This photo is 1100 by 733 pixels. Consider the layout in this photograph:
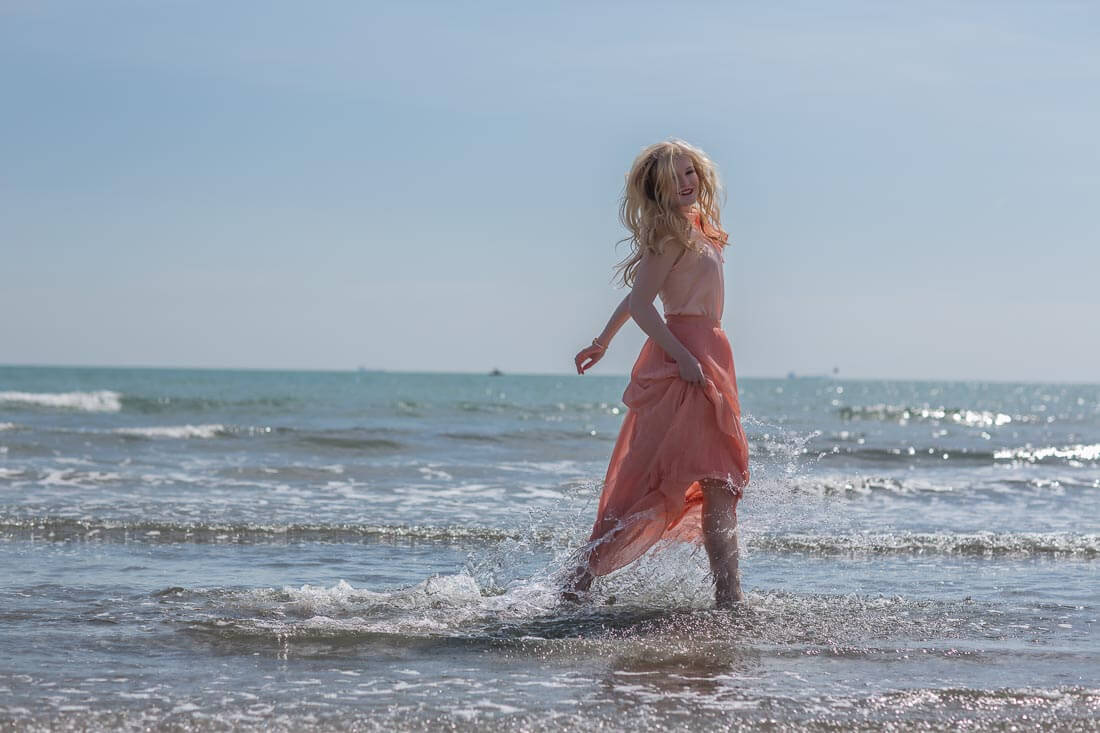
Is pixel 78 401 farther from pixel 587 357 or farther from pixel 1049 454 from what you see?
pixel 587 357

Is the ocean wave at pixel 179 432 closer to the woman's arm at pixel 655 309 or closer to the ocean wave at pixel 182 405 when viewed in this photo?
the ocean wave at pixel 182 405

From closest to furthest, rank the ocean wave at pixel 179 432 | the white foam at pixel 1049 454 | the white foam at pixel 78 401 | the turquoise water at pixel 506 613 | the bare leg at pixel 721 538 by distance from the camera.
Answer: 1. the turquoise water at pixel 506 613
2. the bare leg at pixel 721 538
3. the ocean wave at pixel 179 432
4. the white foam at pixel 1049 454
5. the white foam at pixel 78 401

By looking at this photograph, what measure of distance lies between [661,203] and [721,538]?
1.50m

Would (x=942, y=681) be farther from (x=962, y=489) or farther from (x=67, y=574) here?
(x=962, y=489)

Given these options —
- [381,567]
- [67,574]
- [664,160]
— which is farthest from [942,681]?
[67,574]

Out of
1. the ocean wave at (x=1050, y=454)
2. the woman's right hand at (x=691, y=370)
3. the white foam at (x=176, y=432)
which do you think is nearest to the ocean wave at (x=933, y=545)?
the woman's right hand at (x=691, y=370)

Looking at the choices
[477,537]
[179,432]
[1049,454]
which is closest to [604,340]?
[477,537]

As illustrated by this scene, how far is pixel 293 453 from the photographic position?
16.9 metres

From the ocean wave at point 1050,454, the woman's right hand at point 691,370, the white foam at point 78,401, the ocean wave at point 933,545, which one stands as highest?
the woman's right hand at point 691,370

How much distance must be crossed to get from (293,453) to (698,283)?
12.6 meters

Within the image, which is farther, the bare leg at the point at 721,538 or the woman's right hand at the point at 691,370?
the bare leg at the point at 721,538

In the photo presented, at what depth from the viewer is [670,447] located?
5.12 meters

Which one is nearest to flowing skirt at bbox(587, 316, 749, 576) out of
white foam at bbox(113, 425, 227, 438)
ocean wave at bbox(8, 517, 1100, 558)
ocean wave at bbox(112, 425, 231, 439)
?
ocean wave at bbox(8, 517, 1100, 558)

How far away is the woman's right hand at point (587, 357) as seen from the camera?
17.2 ft
